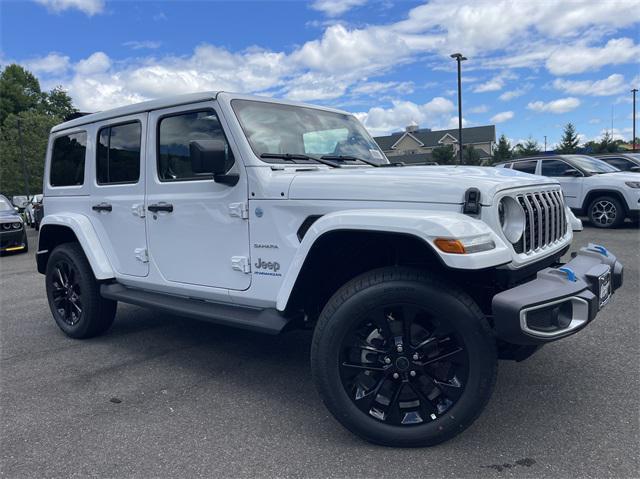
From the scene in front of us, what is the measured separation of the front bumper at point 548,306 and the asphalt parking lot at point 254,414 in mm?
641

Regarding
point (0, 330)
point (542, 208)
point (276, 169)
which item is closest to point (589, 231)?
point (542, 208)

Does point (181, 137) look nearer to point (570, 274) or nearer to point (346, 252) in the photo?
point (346, 252)

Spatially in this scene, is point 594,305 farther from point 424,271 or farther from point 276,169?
point 276,169

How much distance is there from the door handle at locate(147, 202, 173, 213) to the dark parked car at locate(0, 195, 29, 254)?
990cm

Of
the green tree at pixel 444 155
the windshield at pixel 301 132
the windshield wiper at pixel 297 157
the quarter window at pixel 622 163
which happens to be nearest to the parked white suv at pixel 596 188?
the quarter window at pixel 622 163

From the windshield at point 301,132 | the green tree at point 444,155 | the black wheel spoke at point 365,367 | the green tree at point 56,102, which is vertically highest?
the green tree at point 56,102

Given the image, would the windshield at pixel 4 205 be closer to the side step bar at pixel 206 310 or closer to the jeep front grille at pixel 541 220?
the side step bar at pixel 206 310

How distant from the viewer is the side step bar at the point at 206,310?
3.11 m

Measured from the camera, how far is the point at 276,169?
3277 mm

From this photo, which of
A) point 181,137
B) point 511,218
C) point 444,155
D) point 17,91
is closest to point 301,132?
point 181,137

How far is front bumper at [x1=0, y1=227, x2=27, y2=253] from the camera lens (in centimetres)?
1188

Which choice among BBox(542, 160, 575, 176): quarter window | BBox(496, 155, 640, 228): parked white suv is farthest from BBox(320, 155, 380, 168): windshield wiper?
BBox(542, 160, 575, 176): quarter window

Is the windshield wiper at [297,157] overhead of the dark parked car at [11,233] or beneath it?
overhead

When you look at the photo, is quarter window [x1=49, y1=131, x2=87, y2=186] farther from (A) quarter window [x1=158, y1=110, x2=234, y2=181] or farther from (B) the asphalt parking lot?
(B) the asphalt parking lot
